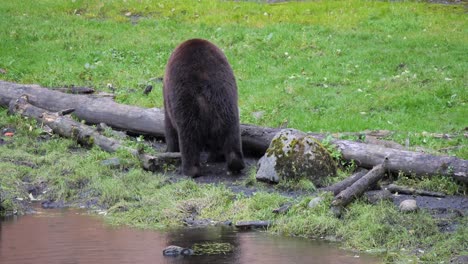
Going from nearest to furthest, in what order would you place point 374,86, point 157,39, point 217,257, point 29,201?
point 217,257, point 29,201, point 374,86, point 157,39

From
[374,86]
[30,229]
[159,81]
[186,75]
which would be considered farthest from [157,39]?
[30,229]

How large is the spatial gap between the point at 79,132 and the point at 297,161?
3831 mm

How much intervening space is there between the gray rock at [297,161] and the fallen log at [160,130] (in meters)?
0.49

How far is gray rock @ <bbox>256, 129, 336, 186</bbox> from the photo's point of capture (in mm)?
10781

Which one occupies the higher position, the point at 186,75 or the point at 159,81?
the point at 186,75

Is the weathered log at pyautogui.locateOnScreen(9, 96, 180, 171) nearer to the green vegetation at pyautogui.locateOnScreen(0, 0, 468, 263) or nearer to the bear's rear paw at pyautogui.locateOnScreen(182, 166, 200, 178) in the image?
the green vegetation at pyautogui.locateOnScreen(0, 0, 468, 263)

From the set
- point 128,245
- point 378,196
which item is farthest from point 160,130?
point 378,196

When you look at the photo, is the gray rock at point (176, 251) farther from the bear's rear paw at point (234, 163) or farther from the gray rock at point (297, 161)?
the bear's rear paw at point (234, 163)

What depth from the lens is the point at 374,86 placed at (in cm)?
1598

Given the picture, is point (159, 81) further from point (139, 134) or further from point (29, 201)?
point (29, 201)

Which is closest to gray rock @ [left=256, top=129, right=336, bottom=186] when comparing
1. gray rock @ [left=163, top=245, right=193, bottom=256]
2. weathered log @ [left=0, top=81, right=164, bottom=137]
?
gray rock @ [left=163, top=245, right=193, bottom=256]

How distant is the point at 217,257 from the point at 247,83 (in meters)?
8.43

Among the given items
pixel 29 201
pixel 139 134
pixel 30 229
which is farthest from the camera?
pixel 139 134

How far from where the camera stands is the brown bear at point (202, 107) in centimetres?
1137
